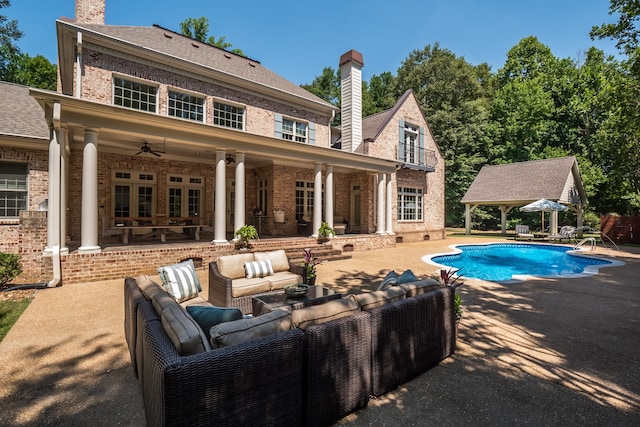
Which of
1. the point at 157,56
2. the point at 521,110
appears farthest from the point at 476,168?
the point at 157,56

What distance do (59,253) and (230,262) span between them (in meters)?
4.45

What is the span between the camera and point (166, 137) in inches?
334

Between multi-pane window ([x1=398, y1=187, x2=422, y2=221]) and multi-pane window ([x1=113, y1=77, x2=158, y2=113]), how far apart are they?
12.9 meters

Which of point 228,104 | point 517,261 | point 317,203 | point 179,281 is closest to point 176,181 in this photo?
point 228,104

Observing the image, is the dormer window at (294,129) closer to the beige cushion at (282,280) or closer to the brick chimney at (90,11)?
the brick chimney at (90,11)

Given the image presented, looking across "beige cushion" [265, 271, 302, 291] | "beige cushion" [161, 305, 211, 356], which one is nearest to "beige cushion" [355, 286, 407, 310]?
"beige cushion" [161, 305, 211, 356]

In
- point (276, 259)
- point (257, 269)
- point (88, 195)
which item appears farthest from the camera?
point (88, 195)

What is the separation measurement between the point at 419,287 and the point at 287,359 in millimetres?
2054

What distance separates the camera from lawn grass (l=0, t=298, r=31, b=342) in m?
4.61

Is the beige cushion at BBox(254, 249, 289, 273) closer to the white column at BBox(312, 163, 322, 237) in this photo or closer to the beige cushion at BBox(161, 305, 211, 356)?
the beige cushion at BBox(161, 305, 211, 356)

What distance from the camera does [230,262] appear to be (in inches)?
230

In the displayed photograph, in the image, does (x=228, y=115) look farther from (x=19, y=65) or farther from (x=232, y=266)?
(x=19, y=65)

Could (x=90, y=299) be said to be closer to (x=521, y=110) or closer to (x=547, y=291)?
(x=547, y=291)

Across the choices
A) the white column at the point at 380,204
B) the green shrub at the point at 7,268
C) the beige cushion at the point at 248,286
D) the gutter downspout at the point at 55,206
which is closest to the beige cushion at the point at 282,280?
the beige cushion at the point at 248,286
